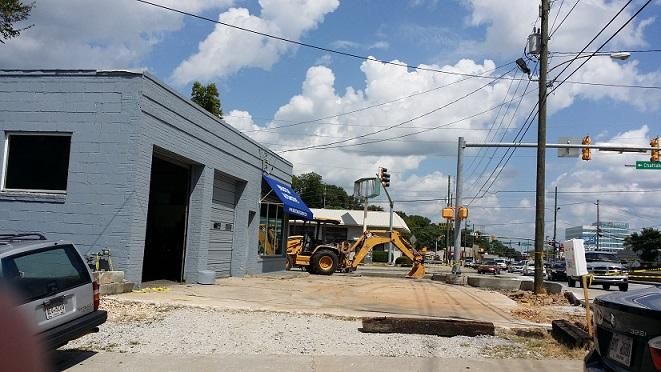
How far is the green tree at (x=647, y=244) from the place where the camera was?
7069 cm

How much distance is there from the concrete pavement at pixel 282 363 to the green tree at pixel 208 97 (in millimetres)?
31383

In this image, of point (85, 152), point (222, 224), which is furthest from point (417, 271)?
point (85, 152)

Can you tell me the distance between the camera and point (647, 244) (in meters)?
72.6

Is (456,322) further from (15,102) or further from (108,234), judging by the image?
(15,102)

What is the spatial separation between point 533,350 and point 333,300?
7.28 m

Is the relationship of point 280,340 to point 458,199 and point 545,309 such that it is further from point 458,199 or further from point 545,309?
point 458,199

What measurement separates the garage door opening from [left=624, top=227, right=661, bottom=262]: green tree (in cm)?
6587

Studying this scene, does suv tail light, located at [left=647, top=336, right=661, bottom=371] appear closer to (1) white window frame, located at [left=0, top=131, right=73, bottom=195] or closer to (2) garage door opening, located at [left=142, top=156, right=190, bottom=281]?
(1) white window frame, located at [left=0, top=131, right=73, bottom=195]

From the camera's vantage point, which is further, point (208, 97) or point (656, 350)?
point (208, 97)

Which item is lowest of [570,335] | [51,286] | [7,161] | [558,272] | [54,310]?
[558,272]

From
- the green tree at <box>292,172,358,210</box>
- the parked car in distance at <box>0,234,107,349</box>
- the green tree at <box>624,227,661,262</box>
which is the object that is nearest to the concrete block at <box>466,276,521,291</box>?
the parked car in distance at <box>0,234,107,349</box>

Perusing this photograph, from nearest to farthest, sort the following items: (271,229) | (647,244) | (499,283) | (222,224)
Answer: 1. (222,224)
2. (499,283)
3. (271,229)
4. (647,244)

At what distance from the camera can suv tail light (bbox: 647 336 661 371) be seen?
3.94m

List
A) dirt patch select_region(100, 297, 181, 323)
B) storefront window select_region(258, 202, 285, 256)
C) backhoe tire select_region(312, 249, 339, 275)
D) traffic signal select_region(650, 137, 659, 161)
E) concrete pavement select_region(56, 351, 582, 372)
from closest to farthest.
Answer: concrete pavement select_region(56, 351, 582, 372), dirt patch select_region(100, 297, 181, 323), storefront window select_region(258, 202, 285, 256), traffic signal select_region(650, 137, 659, 161), backhoe tire select_region(312, 249, 339, 275)
